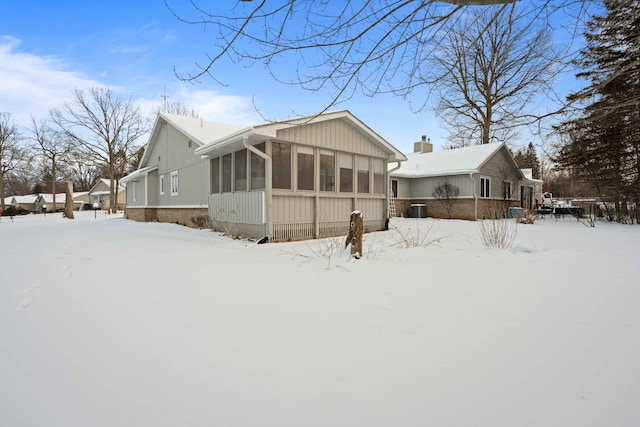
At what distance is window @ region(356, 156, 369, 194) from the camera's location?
10.5m

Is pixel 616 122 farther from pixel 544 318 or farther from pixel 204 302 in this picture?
pixel 204 302

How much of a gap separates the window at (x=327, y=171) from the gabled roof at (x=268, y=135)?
3.71ft

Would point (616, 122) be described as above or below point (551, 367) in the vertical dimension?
above

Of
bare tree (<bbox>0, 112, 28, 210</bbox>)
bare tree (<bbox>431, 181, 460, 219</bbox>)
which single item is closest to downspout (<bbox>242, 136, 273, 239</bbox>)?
bare tree (<bbox>431, 181, 460, 219</bbox>)

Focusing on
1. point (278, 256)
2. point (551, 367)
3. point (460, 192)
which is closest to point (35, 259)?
point (278, 256)

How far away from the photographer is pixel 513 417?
1603 millimetres

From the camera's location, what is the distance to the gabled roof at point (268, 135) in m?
7.70

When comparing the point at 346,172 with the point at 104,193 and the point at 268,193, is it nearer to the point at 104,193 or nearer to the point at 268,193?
the point at 268,193

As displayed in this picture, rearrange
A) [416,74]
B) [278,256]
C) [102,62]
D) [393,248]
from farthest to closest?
[102,62] < [393,248] < [278,256] < [416,74]

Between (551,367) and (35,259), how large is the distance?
7.60m

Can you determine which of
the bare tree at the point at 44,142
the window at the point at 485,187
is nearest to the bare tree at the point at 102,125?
the bare tree at the point at 44,142

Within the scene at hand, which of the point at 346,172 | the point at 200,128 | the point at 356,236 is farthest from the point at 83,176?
the point at 356,236

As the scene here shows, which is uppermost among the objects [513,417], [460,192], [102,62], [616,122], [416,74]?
[102,62]

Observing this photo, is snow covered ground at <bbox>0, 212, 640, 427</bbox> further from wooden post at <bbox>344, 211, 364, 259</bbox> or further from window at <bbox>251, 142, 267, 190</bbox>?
window at <bbox>251, 142, 267, 190</bbox>
